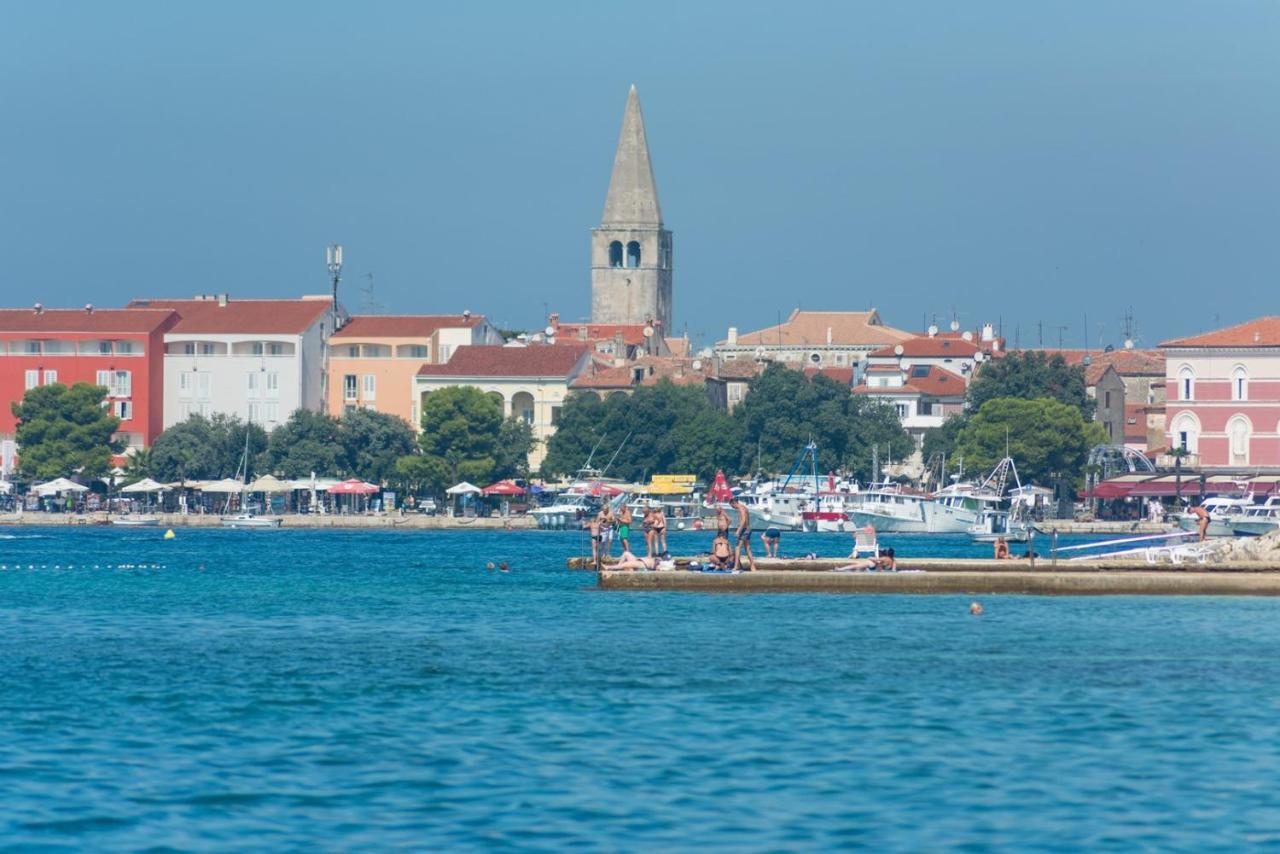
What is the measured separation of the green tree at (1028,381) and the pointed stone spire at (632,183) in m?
58.0

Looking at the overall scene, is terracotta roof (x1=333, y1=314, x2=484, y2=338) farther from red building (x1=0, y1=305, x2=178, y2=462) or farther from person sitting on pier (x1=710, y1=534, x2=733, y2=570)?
person sitting on pier (x1=710, y1=534, x2=733, y2=570)

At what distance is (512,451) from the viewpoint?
114 meters

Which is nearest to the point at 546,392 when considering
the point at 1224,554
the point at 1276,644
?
the point at 1224,554

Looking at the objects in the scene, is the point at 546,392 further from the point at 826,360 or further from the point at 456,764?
the point at 456,764

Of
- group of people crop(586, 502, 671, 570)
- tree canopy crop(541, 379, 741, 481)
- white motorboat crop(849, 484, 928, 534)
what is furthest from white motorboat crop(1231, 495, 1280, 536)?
group of people crop(586, 502, 671, 570)

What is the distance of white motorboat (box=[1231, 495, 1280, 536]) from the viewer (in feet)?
297

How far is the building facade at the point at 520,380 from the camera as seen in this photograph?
12631cm

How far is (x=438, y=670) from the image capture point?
3106cm

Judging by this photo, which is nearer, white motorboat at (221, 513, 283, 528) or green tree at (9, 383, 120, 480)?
white motorboat at (221, 513, 283, 528)

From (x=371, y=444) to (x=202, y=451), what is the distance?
869cm

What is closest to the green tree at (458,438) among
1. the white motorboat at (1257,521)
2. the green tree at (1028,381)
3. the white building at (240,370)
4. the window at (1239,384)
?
the white building at (240,370)

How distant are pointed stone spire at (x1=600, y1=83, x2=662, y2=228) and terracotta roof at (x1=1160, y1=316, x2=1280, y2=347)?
6607 centimetres

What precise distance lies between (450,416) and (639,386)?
14.2 m

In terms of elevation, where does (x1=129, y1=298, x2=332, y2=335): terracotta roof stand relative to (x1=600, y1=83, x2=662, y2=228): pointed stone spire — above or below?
below
